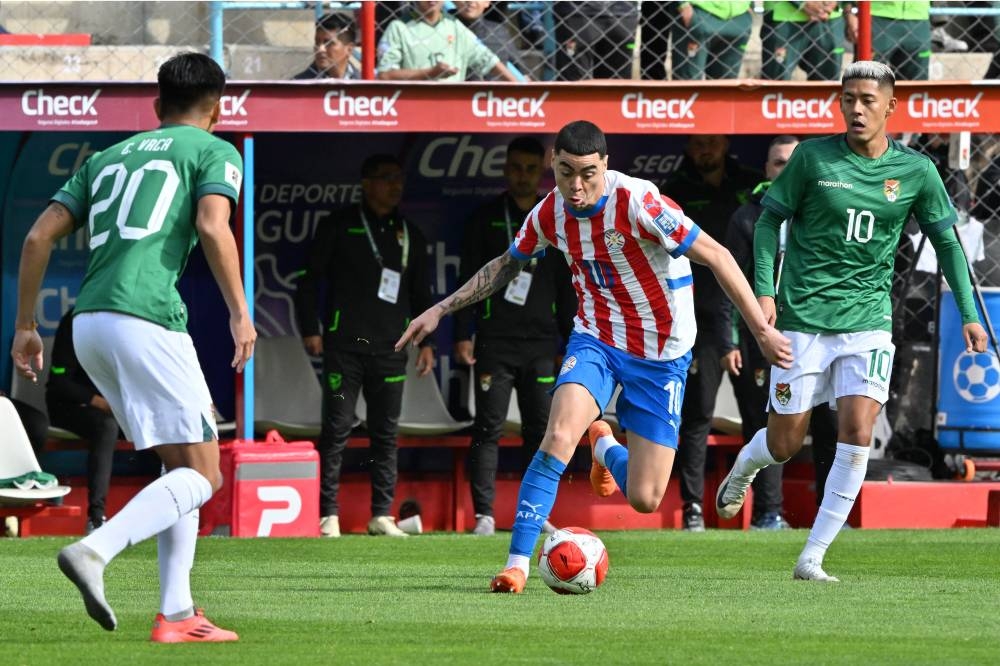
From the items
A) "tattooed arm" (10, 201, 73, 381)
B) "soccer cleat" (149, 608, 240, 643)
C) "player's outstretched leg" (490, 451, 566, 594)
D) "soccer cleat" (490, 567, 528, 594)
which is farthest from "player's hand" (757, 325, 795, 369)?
"tattooed arm" (10, 201, 73, 381)

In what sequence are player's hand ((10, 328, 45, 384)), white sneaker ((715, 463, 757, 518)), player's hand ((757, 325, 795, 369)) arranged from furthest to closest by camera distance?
1. white sneaker ((715, 463, 757, 518))
2. player's hand ((757, 325, 795, 369))
3. player's hand ((10, 328, 45, 384))

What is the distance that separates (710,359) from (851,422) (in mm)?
4345

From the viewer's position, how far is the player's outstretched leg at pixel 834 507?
8.60 m

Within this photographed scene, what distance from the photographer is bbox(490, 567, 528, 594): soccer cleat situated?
7887mm

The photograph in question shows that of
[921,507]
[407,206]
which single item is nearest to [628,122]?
[407,206]

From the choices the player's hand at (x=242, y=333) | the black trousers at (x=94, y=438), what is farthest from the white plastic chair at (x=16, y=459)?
the player's hand at (x=242, y=333)

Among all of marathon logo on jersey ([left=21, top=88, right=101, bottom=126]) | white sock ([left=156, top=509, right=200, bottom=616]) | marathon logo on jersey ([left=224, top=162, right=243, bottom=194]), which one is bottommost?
white sock ([left=156, top=509, right=200, bottom=616])

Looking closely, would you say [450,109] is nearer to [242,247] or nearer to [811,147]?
[242,247]

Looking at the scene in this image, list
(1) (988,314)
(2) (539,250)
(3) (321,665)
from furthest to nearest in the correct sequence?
→ (1) (988,314) → (2) (539,250) → (3) (321,665)

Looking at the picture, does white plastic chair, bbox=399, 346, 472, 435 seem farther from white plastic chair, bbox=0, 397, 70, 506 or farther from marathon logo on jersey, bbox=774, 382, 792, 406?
marathon logo on jersey, bbox=774, 382, 792, 406

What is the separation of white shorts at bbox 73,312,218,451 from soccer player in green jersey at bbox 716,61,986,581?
10.9ft

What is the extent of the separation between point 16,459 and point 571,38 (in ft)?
15.7

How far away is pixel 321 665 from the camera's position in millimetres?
5613

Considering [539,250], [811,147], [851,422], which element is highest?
[811,147]
